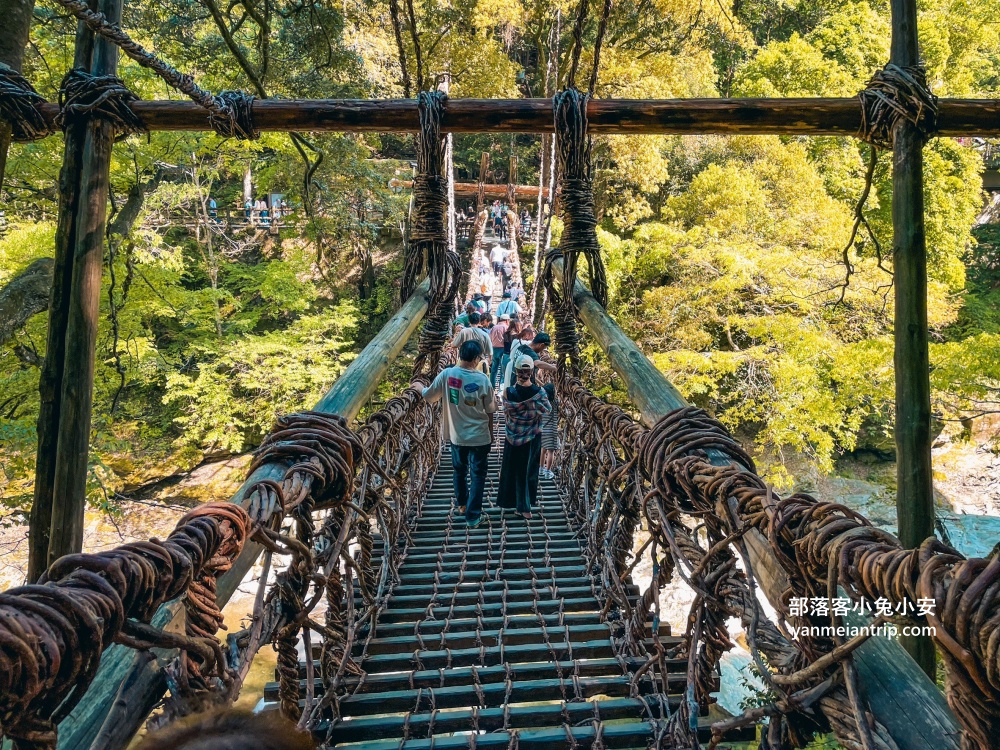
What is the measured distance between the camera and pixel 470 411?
2873 millimetres

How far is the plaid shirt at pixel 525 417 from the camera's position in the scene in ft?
9.38

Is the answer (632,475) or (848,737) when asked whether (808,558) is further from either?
(632,475)

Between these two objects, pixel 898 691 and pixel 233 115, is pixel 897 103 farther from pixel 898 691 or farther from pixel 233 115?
pixel 233 115

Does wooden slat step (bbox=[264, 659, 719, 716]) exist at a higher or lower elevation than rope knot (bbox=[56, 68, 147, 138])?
lower

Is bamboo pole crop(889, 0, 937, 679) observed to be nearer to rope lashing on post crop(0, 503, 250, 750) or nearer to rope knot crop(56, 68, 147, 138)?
rope lashing on post crop(0, 503, 250, 750)

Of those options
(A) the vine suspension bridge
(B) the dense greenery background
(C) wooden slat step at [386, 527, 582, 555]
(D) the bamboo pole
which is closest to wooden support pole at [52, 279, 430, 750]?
(A) the vine suspension bridge

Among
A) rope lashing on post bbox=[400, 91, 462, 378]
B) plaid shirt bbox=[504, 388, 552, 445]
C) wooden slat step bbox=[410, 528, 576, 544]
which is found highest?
rope lashing on post bbox=[400, 91, 462, 378]

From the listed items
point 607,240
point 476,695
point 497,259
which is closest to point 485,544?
point 476,695

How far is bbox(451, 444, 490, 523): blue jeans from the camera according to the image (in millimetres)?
2891

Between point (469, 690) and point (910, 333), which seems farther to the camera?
point (910, 333)

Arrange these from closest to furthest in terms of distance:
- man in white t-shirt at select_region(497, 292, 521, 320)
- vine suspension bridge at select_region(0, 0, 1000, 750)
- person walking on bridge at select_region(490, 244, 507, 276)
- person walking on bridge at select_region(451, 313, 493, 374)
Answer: vine suspension bridge at select_region(0, 0, 1000, 750), person walking on bridge at select_region(451, 313, 493, 374), man in white t-shirt at select_region(497, 292, 521, 320), person walking on bridge at select_region(490, 244, 507, 276)

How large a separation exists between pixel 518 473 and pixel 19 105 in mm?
2460

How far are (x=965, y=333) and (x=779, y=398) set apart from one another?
6475mm

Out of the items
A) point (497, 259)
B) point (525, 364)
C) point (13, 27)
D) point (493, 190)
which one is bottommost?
point (525, 364)
